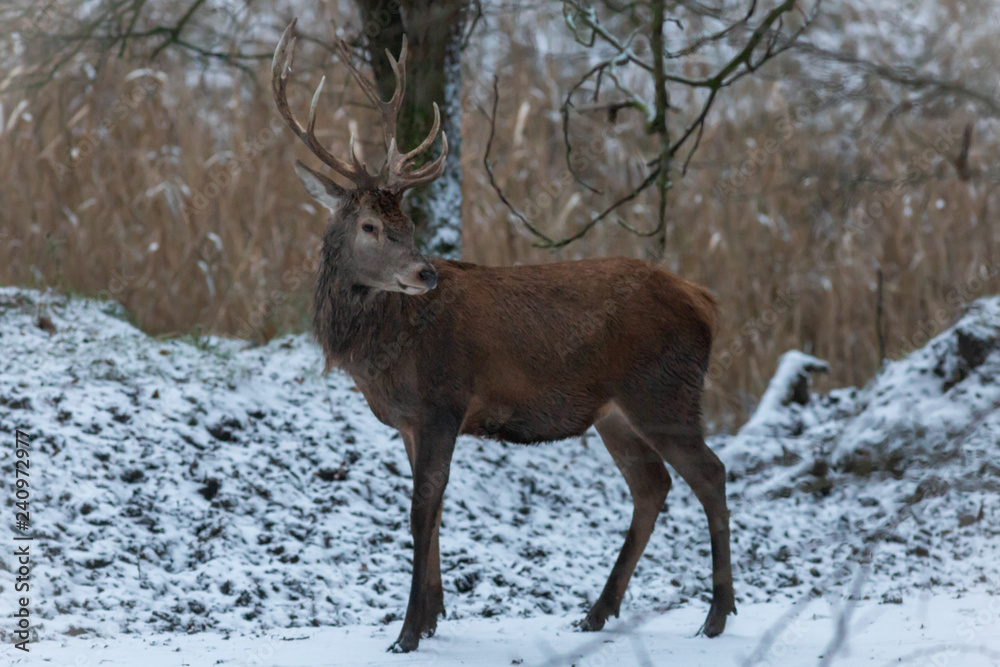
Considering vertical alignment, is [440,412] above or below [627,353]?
below

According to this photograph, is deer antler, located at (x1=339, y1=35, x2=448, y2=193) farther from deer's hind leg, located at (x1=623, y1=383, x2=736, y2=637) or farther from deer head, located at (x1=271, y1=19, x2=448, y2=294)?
deer's hind leg, located at (x1=623, y1=383, x2=736, y2=637)

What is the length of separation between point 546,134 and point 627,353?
229 inches

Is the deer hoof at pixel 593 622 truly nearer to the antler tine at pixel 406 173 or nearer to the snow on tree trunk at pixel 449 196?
the antler tine at pixel 406 173

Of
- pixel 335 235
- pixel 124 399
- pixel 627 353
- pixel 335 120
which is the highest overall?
pixel 335 120

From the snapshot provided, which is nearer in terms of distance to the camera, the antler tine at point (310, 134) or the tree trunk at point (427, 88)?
the antler tine at point (310, 134)

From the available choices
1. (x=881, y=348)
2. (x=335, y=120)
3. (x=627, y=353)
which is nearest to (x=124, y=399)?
(x=627, y=353)

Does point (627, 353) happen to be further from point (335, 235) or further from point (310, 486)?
point (310, 486)

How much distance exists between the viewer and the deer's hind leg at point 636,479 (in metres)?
4.99

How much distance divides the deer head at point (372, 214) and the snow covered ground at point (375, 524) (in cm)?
157

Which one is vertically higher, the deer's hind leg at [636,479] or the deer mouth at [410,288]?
the deer mouth at [410,288]

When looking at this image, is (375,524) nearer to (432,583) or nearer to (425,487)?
(432,583)

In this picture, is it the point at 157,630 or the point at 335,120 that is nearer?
the point at 157,630

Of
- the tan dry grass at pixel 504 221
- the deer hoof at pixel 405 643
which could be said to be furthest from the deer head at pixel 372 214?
the tan dry grass at pixel 504 221

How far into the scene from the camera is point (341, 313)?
465cm
